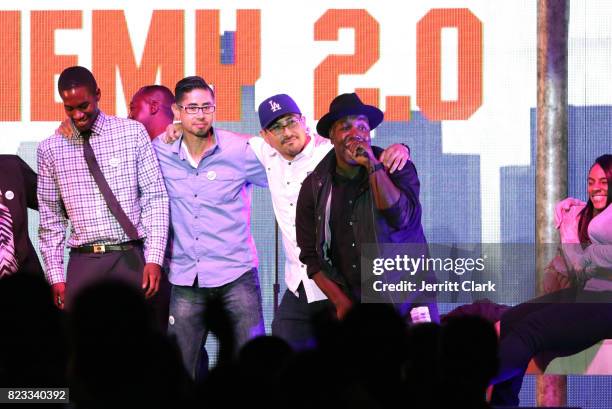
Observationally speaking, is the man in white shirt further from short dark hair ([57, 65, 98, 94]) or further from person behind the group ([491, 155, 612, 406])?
person behind the group ([491, 155, 612, 406])

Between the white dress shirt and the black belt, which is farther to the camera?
the white dress shirt

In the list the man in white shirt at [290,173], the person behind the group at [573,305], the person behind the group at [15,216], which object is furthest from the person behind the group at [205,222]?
the person behind the group at [573,305]

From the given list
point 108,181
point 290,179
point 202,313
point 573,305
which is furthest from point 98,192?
point 573,305

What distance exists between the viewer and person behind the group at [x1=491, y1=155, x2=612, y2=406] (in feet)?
17.9

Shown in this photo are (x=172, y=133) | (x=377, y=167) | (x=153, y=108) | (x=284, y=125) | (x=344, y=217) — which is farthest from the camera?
(x=153, y=108)

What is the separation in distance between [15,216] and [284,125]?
154 centimetres

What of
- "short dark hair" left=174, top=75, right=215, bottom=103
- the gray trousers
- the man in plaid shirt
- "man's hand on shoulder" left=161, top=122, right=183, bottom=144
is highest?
"short dark hair" left=174, top=75, right=215, bottom=103

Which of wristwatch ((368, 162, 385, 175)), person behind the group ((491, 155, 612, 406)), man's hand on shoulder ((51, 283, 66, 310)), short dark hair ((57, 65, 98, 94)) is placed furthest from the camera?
man's hand on shoulder ((51, 283, 66, 310))

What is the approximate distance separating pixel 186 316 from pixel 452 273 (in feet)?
5.21

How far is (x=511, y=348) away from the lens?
546cm

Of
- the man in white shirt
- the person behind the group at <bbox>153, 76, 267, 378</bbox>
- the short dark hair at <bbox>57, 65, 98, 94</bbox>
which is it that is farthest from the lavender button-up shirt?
the short dark hair at <bbox>57, 65, 98, 94</bbox>

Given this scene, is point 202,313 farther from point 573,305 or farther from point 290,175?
point 573,305

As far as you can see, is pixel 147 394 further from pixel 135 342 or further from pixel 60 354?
pixel 60 354

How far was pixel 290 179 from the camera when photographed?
6367 millimetres
